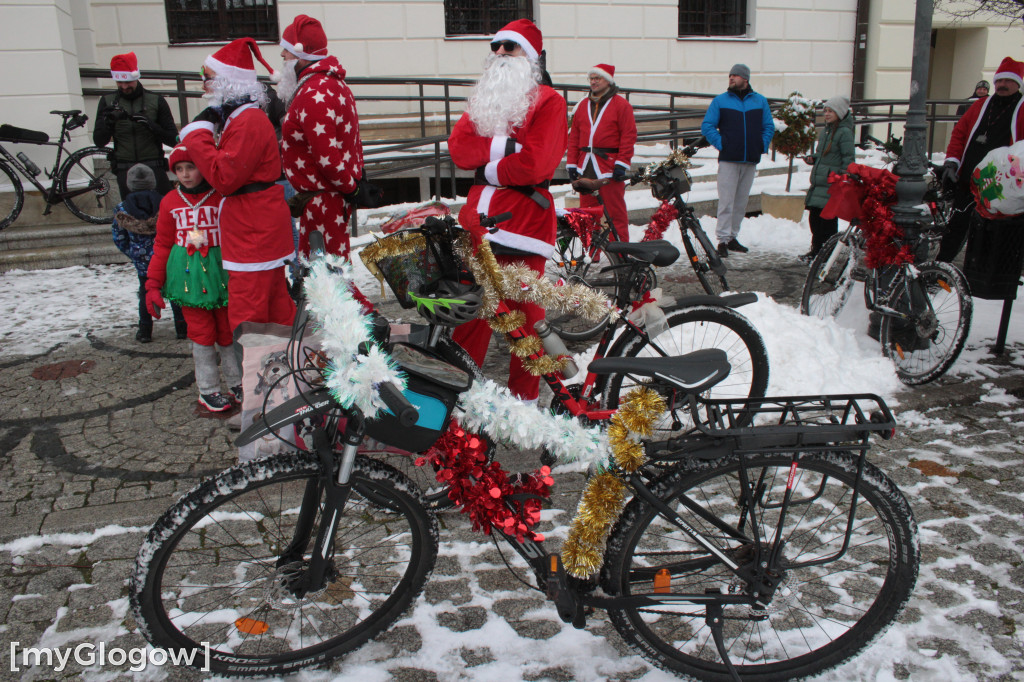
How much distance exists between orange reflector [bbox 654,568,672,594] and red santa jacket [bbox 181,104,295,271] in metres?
2.56

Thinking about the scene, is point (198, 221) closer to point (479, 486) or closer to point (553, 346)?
point (553, 346)

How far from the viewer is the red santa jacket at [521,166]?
366cm

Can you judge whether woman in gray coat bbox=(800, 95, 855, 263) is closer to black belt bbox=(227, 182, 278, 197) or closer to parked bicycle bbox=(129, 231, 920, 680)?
parked bicycle bbox=(129, 231, 920, 680)

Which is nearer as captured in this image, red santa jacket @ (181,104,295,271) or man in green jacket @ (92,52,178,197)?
red santa jacket @ (181,104,295,271)

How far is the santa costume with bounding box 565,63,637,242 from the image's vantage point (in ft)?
23.7

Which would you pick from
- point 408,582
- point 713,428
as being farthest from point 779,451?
point 408,582

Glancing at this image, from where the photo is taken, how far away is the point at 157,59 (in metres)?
11.2

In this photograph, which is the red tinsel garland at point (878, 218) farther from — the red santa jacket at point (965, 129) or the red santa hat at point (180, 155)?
the red santa hat at point (180, 155)

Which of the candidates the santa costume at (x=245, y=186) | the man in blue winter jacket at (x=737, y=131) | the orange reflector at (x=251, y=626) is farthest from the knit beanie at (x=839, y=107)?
the orange reflector at (x=251, y=626)

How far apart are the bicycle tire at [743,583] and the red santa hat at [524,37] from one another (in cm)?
235

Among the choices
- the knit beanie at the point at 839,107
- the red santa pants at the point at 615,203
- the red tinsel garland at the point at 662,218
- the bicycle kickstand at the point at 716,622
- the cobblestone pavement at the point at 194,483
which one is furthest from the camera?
the knit beanie at the point at 839,107

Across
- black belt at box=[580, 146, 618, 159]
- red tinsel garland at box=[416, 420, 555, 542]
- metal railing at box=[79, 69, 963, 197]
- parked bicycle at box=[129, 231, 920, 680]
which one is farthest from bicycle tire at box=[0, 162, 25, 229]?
red tinsel garland at box=[416, 420, 555, 542]

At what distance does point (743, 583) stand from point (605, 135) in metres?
Result: 5.68

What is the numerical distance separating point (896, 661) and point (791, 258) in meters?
6.50
